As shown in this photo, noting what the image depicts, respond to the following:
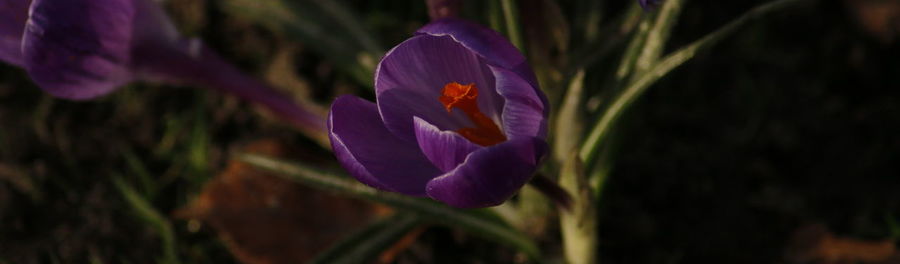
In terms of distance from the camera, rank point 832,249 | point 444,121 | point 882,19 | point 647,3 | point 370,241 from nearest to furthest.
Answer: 1. point 647,3
2. point 444,121
3. point 370,241
4. point 832,249
5. point 882,19

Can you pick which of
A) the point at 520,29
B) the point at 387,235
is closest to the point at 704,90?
the point at 520,29

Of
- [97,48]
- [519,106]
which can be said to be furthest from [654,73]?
[97,48]

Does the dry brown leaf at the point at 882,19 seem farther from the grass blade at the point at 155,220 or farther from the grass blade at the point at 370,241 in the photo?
the grass blade at the point at 155,220

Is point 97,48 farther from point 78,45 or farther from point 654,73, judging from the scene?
point 654,73

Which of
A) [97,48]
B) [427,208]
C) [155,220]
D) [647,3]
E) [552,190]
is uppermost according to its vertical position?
[647,3]

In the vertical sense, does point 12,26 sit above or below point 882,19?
above

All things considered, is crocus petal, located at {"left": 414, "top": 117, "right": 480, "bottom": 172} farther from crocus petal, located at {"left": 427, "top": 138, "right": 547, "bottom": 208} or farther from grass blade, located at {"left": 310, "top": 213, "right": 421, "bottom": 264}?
grass blade, located at {"left": 310, "top": 213, "right": 421, "bottom": 264}

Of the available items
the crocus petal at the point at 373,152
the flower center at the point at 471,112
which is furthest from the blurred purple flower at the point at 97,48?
the flower center at the point at 471,112
